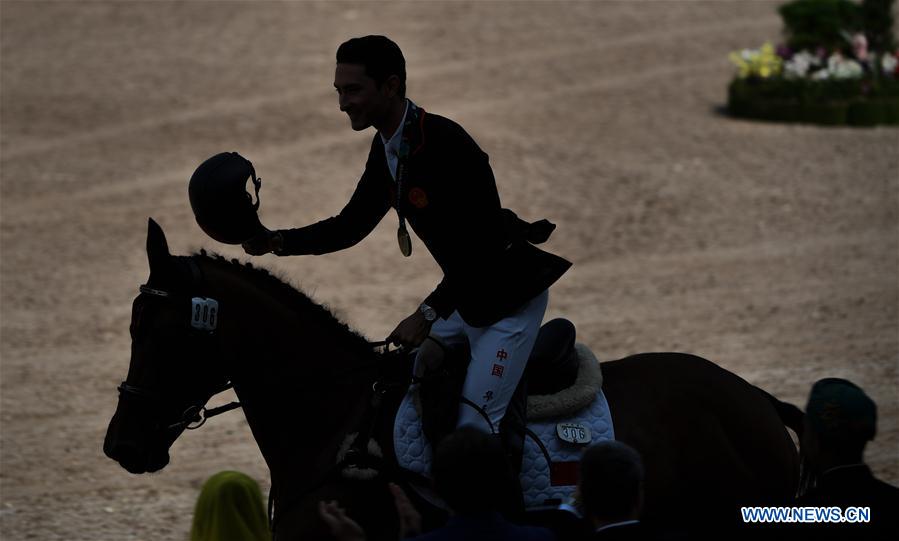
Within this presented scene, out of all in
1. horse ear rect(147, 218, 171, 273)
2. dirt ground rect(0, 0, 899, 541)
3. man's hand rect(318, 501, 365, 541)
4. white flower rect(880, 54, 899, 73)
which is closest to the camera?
man's hand rect(318, 501, 365, 541)

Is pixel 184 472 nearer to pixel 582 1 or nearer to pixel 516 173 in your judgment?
pixel 516 173

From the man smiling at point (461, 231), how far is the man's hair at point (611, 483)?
1.18 meters

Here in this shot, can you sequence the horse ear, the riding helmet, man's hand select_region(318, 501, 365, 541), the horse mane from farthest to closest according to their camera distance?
the horse mane → the riding helmet → the horse ear → man's hand select_region(318, 501, 365, 541)

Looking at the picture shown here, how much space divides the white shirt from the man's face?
0.34 feet

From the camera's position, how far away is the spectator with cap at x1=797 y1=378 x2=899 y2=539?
14.3 ft

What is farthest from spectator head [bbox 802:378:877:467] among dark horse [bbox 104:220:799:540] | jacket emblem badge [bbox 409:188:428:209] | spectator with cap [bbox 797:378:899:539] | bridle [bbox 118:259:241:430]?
bridle [bbox 118:259:241:430]

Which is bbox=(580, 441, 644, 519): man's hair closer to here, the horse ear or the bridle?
the bridle

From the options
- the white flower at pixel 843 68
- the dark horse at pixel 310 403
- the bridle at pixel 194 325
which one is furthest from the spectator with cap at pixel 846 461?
the white flower at pixel 843 68

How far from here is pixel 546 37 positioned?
28344mm

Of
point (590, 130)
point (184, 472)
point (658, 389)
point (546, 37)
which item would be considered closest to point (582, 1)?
point (546, 37)

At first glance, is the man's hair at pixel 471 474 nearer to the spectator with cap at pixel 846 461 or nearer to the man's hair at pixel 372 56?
the spectator with cap at pixel 846 461

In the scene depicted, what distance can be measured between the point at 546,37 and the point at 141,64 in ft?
29.3

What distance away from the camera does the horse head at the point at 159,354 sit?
5.43 metres

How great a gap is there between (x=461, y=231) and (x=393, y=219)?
1324 cm
